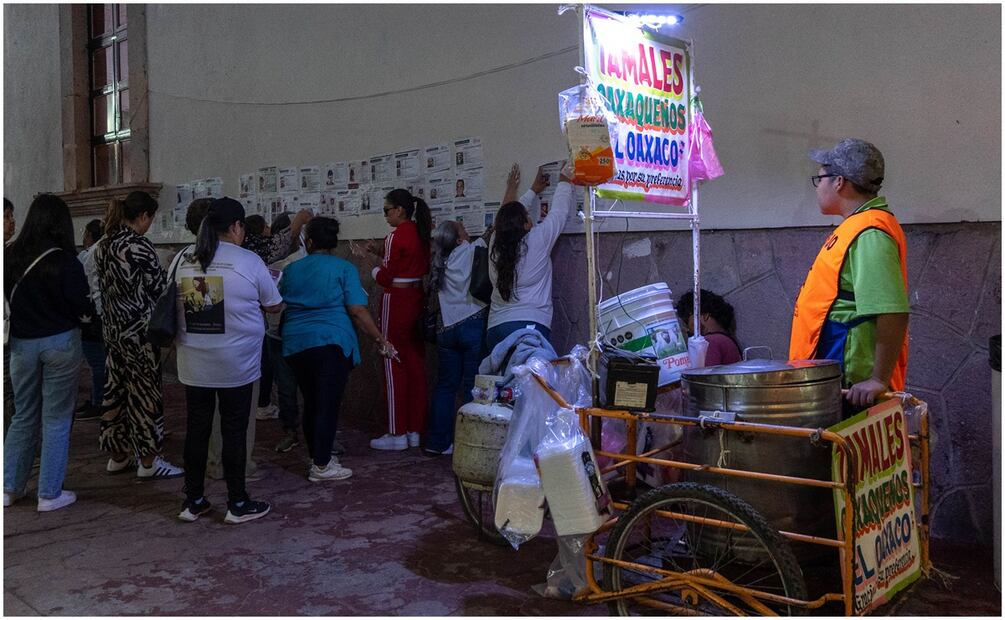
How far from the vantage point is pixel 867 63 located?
419 centimetres

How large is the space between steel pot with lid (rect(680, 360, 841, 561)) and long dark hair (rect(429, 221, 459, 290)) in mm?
3039

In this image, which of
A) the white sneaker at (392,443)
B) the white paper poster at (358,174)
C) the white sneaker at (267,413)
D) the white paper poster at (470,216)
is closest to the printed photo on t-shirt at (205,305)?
Result: the white sneaker at (392,443)

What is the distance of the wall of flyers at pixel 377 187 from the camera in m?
6.16

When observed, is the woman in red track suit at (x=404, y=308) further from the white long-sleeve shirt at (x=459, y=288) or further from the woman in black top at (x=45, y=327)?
the woman in black top at (x=45, y=327)

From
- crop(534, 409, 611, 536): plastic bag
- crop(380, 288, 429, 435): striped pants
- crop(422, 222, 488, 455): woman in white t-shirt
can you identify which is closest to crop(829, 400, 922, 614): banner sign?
crop(534, 409, 611, 536): plastic bag

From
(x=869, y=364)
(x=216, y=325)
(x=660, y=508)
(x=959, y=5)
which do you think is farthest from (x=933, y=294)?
(x=216, y=325)

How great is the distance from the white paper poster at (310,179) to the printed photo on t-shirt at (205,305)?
334cm

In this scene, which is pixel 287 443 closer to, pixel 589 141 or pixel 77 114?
pixel 589 141

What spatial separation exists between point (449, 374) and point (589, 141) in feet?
9.16

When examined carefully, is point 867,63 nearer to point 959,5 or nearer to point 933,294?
point 959,5

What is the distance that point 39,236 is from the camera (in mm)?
4641

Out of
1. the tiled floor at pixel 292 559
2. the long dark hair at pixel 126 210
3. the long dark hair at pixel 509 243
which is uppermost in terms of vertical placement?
the long dark hair at pixel 126 210

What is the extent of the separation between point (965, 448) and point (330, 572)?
2.86m

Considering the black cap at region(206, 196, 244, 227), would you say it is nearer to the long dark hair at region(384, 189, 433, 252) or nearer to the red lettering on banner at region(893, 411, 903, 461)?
the long dark hair at region(384, 189, 433, 252)
